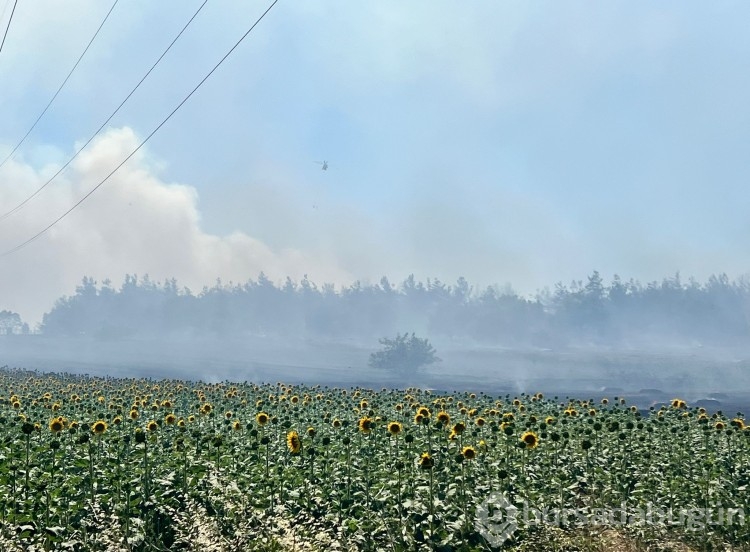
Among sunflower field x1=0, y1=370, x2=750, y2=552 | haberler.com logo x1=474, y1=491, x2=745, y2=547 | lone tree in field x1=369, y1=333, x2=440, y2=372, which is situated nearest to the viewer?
sunflower field x1=0, y1=370, x2=750, y2=552

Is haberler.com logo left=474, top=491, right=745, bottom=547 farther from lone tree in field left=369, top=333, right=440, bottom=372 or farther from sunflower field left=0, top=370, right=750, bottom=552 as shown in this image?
lone tree in field left=369, top=333, right=440, bottom=372

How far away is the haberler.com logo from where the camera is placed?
27.6 ft

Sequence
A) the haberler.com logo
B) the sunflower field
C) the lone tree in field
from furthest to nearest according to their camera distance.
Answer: the lone tree in field < the haberler.com logo < the sunflower field

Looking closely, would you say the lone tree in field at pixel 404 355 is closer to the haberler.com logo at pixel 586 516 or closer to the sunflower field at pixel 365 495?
the sunflower field at pixel 365 495

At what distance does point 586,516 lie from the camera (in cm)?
923

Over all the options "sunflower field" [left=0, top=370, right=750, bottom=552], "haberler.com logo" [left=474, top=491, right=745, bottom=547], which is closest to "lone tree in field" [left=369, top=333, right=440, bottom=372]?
"sunflower field" [left=0, top=370, right=750, bottom=552]

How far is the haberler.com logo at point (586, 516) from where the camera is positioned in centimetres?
840

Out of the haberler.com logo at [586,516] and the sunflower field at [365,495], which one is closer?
the sunflower field at [365,495]

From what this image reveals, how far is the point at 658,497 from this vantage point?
1005cm

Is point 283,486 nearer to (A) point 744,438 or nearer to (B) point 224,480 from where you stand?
(B) point 224,480

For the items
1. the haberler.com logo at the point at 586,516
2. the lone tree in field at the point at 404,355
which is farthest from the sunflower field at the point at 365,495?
the lone tree in field at the point at 404,355

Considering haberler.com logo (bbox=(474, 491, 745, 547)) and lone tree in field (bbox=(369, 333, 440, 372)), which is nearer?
haberler.com logo (bbox=(474, 491, 745, 547))

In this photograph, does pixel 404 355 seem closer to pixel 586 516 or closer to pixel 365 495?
pixel 365 495

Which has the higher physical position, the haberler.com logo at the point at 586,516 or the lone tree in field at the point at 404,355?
the lone tree in field at the point at 404,355
